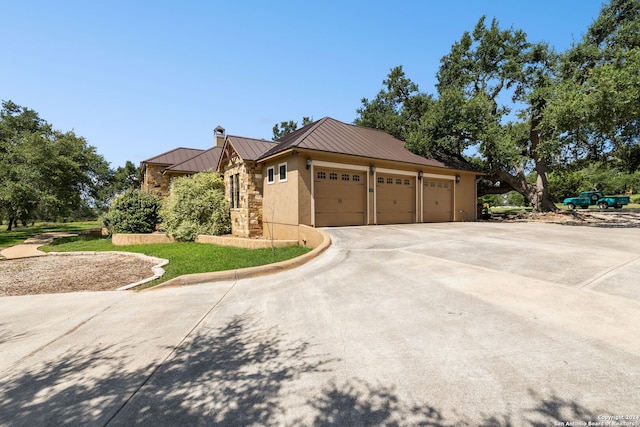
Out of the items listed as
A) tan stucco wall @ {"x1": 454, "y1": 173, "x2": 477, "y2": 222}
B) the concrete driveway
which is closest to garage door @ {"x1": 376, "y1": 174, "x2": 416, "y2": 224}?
tan stucco wall @ {"x1": 454, "y1": 173, "x2": 477, "y2": 222}

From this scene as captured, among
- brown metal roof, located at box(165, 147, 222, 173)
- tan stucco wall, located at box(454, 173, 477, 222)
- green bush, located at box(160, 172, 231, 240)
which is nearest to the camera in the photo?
green bush, located at box(160, 172, 231, 240)

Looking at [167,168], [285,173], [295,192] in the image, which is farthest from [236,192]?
[167,168]

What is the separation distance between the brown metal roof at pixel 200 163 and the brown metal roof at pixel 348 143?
305 inches

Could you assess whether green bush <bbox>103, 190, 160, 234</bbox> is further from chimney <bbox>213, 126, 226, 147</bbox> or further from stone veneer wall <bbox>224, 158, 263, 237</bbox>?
chimney <bbox>213, 126, 226, 147</bbox>

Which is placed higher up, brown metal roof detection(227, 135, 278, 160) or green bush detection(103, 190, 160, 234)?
brown metal roof detection(227, 135, 278, 160)

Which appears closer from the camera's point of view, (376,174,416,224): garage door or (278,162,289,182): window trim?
(278,162,289,182): window trim

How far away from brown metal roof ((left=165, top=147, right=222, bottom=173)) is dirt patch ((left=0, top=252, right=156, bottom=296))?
10583 millimetres

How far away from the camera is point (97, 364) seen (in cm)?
302

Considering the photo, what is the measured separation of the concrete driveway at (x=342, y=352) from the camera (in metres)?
2.17

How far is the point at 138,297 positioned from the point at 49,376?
280cm

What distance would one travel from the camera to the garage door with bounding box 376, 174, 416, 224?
Result: 1492cm

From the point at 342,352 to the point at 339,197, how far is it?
10803 mm

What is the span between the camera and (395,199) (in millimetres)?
15484

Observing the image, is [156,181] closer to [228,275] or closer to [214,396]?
[228,275]
